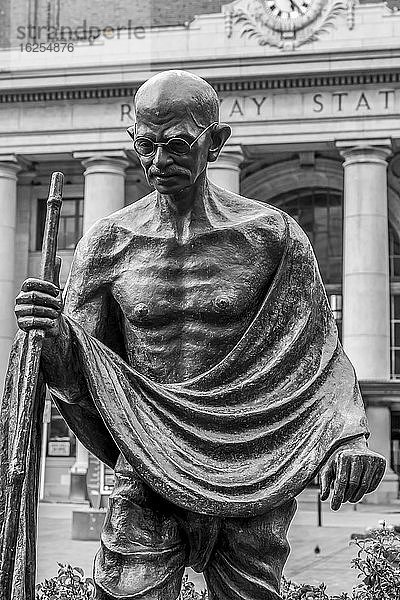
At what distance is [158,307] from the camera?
349cm

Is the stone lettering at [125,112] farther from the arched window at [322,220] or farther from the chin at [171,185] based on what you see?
the chin at [171,185]

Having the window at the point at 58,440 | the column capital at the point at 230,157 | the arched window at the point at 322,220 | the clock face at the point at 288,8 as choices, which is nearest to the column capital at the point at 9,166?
the column capital at the point at 230,157

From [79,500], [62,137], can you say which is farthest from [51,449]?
[62,137]

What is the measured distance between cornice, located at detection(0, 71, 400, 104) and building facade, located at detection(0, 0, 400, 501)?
41 mm

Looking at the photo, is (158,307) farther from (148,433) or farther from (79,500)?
(79,500)

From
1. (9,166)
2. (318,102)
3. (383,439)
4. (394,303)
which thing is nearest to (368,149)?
(318,102)

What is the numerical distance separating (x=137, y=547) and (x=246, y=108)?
30295mm

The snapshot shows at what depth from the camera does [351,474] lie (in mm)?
3105

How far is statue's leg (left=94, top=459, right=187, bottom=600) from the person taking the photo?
3172 millimetres

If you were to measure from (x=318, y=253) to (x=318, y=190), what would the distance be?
3.04m

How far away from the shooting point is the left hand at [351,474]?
3.11 m

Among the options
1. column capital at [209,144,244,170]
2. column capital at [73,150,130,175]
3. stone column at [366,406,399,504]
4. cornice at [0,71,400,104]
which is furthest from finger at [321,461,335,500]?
column capital at [73,150,130,175]

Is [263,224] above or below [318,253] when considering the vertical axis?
below

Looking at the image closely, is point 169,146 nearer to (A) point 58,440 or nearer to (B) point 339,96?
(B) point 339,96
